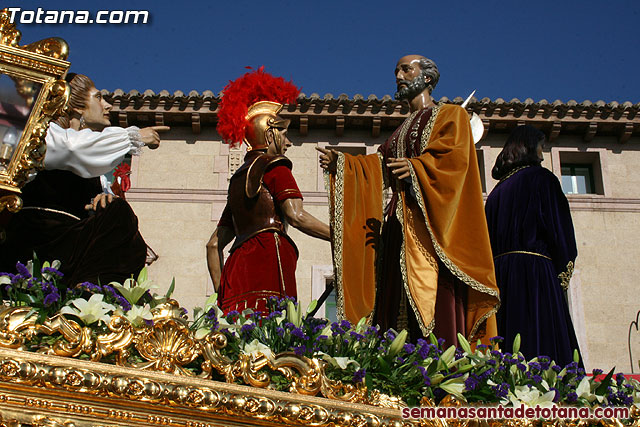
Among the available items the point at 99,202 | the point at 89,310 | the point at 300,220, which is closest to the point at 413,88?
the point at 300,220

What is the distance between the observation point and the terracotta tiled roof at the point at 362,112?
18.9 meters

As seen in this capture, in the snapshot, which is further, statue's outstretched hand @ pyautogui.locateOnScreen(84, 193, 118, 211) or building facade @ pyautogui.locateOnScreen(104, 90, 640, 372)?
building facade @ pyautogui.locateOnScreen(104, 90, 640, 372)

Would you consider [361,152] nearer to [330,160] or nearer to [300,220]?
[300,220]

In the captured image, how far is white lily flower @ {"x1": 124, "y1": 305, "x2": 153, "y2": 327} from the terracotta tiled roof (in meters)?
15.3

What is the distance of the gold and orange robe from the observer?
6031mm

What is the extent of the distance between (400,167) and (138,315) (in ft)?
10.1

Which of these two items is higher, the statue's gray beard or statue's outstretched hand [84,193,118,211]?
the statue's gray beard

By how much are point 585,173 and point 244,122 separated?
48.3 feet

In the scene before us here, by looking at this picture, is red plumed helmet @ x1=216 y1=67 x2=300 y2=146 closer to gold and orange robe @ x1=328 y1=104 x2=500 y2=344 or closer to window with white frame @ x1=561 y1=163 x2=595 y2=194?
gold and orange robe @ x1=328 y1=104 x2=500 y2=344

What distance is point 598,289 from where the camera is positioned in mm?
19328

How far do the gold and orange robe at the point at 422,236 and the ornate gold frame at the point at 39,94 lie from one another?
108 inches

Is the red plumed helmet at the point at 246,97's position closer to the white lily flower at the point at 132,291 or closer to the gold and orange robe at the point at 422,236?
the gold and orange robe at the point at 422,236

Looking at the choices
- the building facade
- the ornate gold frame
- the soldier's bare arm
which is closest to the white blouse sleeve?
the ornate gold frame

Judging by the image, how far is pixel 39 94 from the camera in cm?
406
